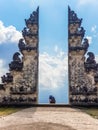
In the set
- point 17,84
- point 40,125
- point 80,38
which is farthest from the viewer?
point 80,38

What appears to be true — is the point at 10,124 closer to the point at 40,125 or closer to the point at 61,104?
the point at 40,125

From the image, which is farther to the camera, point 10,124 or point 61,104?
point 61,104

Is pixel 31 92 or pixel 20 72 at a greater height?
pixel 20 72

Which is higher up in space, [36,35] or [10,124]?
[36,35]

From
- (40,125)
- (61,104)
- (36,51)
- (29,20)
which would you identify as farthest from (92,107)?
(40,125)

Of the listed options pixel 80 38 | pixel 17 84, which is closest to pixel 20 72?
pixel 17 84

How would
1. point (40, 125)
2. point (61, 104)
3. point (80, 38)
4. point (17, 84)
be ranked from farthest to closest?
point (80, 38), point (17, 84), point (61, 104), point (40, 125)

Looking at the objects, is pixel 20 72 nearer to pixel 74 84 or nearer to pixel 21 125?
pixel 74 84

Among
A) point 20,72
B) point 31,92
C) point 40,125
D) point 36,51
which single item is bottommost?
point 40,125

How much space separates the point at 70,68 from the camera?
822 inches

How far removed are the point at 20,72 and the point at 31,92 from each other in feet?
5.04

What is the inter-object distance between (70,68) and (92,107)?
9.85 feet

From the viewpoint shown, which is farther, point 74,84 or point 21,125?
point 74,84

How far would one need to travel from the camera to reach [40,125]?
35.3 ft
